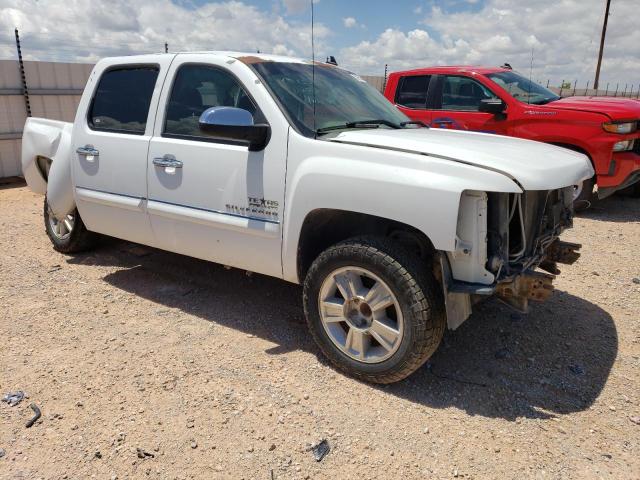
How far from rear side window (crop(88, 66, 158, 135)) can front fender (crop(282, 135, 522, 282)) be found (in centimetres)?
155

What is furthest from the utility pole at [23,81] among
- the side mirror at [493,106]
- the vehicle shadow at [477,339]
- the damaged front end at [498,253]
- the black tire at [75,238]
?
the damaged front end at [498,253]

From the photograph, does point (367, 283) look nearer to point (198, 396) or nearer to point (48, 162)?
point (198, 396)

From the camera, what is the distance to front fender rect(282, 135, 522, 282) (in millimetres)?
2574

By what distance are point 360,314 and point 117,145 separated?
7.86 feet

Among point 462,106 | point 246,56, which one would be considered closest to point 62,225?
point 246,56

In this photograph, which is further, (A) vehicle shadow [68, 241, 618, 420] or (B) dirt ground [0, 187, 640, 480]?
(A) vehicle shadow [68, 241, 618, 420]

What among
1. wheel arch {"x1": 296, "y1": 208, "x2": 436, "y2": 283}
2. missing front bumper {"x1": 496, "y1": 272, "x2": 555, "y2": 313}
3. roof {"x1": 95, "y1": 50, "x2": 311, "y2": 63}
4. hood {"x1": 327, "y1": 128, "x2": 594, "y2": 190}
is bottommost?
missing front bumper {"x1": 496, "y1": 272, "x2": 555, "y2": 313}

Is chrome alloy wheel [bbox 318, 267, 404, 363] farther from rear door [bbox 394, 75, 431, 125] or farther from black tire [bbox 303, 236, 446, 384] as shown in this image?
rear door [bbox 394, 75, 431, 125]

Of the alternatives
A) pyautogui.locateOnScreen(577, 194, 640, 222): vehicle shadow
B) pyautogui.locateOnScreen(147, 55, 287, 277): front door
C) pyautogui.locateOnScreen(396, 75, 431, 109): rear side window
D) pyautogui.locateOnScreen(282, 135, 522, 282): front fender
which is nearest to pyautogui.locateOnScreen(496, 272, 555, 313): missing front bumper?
pyautogui.locateOnScreen(282, 135, 522, 282): front fender

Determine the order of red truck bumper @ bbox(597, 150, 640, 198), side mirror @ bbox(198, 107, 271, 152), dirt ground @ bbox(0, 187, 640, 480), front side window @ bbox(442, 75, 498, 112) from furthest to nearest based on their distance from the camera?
front side window @ bbox(442, 75, 498, 112), red truck bumper @ bbox(597, 150, 640, 198), side mirror @ bbox(198, 107, 271, 152), dirt ground @ bbox(0, 187, 640, 480)

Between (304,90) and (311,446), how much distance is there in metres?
→ 2.27

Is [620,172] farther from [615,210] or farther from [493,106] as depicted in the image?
[493,106]

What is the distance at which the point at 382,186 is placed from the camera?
2773mm

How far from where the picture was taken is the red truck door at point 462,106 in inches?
288
